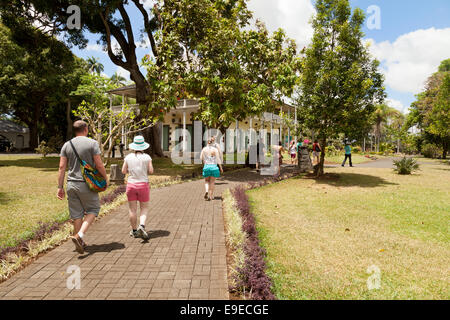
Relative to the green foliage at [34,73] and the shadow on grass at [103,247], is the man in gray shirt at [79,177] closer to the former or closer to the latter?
the shadow on grass at [103,247]

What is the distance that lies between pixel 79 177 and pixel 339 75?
33.9ft

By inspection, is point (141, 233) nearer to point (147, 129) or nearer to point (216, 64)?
point (216, 64)

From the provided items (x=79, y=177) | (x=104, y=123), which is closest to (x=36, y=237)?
(x=79, y=177)

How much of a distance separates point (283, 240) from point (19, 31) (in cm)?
2077

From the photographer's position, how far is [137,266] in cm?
376

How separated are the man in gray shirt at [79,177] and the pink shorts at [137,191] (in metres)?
0.58

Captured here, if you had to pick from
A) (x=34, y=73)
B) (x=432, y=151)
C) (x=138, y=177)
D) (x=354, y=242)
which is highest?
(x=34, y=73)

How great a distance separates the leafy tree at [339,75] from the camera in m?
10.9

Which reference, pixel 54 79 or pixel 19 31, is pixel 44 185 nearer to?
pixel 19 31

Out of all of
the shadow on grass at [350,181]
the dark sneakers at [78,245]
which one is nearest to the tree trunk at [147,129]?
the shadow on grass at [350,181]

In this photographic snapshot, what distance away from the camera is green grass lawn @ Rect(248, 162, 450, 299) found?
3.49 m

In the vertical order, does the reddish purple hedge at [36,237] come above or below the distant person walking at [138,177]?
below
